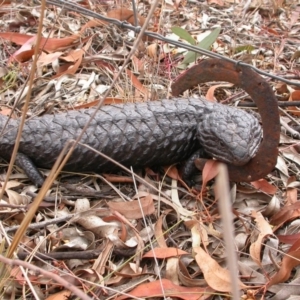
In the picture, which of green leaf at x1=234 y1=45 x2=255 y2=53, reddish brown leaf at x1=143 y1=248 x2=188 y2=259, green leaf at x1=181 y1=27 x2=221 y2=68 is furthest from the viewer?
green leaf at x1=234 y1=45 x2=255 y2=53

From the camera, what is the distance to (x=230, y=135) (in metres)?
1.81

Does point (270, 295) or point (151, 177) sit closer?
point (270, 295)

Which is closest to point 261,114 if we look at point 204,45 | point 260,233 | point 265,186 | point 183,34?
point 265,186

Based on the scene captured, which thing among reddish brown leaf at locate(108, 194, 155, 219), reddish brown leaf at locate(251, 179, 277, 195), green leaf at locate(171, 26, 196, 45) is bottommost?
reddish brown leaf at locate(108, 194, 155, 219)

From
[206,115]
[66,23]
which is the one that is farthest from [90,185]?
[66,23]

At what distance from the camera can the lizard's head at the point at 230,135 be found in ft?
5.87

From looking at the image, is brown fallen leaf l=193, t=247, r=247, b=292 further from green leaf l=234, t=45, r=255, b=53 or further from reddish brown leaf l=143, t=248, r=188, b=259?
green leaf l=234, t=45, r=255, b=53

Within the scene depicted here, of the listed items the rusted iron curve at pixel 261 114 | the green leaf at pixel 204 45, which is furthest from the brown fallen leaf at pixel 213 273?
the green leaf at pixel 204 45

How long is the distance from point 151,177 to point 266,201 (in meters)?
0.48

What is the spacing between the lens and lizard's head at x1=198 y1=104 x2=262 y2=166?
1789 mm

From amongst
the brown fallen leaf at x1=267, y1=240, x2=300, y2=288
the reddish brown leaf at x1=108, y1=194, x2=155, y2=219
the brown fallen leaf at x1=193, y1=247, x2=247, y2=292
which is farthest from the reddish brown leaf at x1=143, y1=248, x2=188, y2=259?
the brown fallen leaf at x1=267, y1=240, x2=300, y2=288

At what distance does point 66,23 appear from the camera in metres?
2.99

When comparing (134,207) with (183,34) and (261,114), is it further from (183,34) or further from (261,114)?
(183,34)

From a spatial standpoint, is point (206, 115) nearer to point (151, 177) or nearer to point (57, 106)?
point (151, 177)
